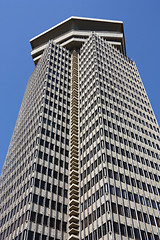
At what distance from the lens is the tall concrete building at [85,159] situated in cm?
5100

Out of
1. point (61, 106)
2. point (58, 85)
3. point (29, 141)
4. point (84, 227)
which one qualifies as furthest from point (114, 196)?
point (58, 85)

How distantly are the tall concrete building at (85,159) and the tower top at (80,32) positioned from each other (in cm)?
1967

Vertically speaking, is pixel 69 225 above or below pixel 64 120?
below

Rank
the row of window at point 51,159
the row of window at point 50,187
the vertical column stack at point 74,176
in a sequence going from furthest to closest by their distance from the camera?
the row of window at point 51,159 → the row of window at point 50,187 → the vertical column stack at point 74,176

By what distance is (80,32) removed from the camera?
121375mm

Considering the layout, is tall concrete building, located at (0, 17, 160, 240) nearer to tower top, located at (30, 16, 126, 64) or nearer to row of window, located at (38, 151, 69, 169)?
row of window, located at (38, 151, 69, 169)

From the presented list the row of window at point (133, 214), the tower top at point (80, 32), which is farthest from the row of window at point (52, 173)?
the tower top at point (80, 32)

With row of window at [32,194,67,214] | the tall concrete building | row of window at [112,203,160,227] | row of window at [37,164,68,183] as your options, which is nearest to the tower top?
the tall concrete building

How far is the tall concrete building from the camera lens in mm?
51000

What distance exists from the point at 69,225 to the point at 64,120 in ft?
106

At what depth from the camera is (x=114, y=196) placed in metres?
51.2

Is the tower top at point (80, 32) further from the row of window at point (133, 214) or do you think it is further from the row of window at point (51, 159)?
the row of window at point (133, 214)

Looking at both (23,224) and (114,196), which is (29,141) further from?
(114,196)

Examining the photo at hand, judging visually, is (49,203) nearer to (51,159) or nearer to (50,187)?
(50,187)
